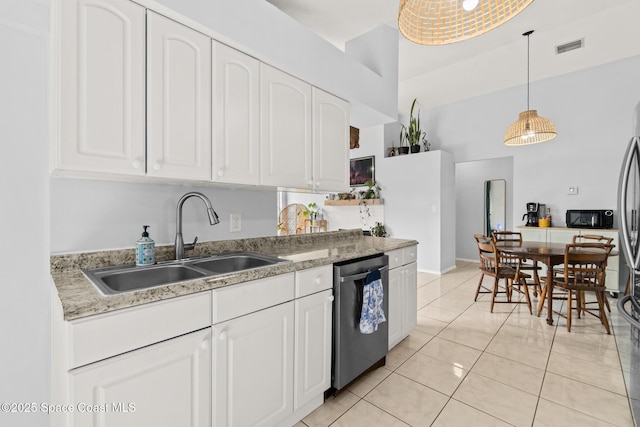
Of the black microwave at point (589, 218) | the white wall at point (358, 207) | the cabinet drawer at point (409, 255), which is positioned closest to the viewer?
the cabinet drawer at point (409, 255)

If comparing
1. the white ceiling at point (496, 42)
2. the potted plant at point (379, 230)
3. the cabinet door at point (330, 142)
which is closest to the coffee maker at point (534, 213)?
the white ceiling at point (496, 42)

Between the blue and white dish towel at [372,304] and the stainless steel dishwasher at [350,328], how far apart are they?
4cm

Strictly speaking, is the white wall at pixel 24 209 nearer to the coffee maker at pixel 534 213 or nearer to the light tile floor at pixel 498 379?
the light tile floor at pixel 498 379

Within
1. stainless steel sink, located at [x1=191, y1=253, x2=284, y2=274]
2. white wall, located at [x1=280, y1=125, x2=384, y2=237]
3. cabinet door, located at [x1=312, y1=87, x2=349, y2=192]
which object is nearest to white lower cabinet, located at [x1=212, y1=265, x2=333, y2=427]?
stainless steel sink, located at [x1=191, y1=253, x2=284, y2=274]

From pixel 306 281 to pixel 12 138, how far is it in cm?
152

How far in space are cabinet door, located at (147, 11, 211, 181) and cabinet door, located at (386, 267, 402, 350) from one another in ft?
5.12

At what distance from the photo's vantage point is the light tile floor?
5.39 feet

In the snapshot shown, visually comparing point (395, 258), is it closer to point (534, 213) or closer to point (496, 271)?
point (496, 271)

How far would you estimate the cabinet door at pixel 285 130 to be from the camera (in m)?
1.79

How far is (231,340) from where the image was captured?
1.25 metres

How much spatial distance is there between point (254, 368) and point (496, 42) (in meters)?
4.55

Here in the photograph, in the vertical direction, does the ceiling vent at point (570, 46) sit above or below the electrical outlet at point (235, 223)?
above

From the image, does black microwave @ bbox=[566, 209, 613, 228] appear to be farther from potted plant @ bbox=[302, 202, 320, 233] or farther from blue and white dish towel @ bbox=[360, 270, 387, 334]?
potted plant @ bbox=[302, 202, 320, 233]

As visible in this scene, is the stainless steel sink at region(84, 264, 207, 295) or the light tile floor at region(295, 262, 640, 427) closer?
the stainless steel sink at region(84, 264, 207, 295)
